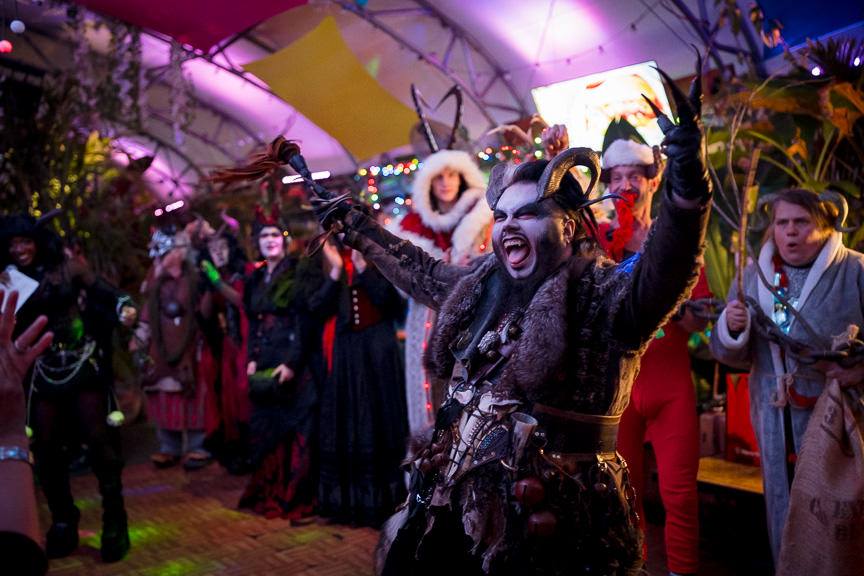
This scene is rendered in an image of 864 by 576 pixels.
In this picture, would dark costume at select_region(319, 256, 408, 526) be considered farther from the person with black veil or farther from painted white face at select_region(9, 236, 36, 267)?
painted white face at select_region(9, 236, 36, 267)

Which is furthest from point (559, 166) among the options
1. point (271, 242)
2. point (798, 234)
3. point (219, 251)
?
point (219, 251)

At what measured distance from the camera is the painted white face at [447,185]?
3.71 meters

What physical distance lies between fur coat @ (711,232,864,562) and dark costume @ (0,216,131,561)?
3.05m

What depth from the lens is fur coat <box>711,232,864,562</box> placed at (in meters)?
2.66

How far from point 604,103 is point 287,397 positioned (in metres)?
2.84

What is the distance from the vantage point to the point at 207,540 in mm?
3947

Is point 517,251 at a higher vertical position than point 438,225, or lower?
lower

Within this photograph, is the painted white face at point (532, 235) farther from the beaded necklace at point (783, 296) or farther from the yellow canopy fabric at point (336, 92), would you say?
the yellow canopy fabric at point (336, 92)

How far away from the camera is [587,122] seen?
4.80 meters

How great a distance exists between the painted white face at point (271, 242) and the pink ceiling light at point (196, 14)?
1.99m

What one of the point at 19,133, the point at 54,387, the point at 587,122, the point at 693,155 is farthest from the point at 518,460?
the point at 19,133

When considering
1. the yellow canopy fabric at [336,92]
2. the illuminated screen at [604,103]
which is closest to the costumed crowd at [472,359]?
the yellow canopy fabric at [336,92]

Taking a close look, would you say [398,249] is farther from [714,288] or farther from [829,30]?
[829,30]

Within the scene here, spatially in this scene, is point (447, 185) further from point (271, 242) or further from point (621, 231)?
point (271, 242)
